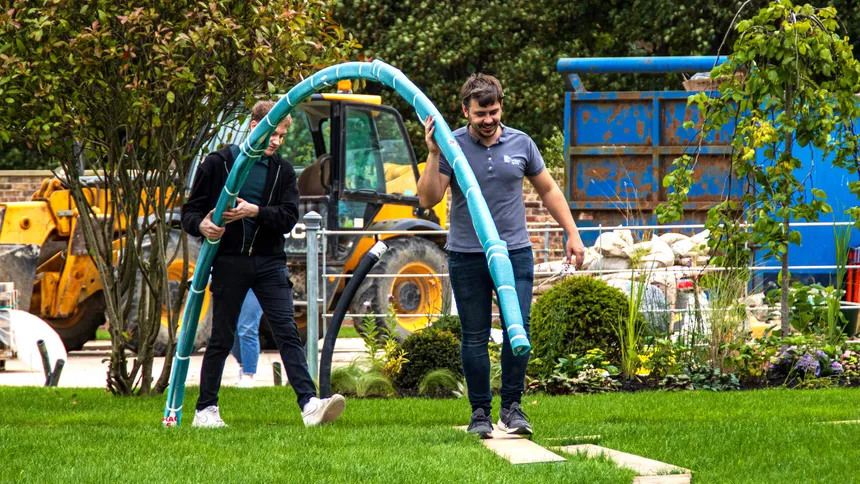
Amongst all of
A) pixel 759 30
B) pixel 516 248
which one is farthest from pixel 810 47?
pixel 516 248

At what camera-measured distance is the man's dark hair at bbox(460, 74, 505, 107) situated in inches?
235

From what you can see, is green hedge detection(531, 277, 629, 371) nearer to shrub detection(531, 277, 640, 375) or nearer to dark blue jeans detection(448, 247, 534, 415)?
shrub detection(531, 277, 640, 375)

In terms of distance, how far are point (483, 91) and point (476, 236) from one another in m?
0.70

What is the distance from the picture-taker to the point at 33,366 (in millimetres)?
11758

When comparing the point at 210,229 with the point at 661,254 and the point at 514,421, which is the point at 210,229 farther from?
the point at 661,254

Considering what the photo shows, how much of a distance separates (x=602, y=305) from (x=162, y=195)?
321cm

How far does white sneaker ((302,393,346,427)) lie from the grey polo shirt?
1220 millimetres

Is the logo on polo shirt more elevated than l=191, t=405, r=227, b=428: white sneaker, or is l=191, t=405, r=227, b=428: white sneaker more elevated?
the logo on polo shirt

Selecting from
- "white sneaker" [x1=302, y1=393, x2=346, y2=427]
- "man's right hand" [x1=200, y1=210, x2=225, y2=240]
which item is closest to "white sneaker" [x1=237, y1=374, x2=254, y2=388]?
"white sneaker" [x1=302, y1=393, x2=346, y2=427]

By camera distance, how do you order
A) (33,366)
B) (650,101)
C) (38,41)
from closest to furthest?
(38,41), (33,366), (650,101)

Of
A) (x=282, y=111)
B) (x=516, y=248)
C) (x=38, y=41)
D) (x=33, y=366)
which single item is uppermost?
(x=38, y=41)

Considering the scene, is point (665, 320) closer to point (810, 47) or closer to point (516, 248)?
point (810, 47)

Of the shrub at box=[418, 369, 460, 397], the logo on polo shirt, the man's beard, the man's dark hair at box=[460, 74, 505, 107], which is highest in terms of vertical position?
the man's dark hair at box=[460, 74, 505, 107]

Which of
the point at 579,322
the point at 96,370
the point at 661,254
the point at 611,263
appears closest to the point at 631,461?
the point at 579,322
